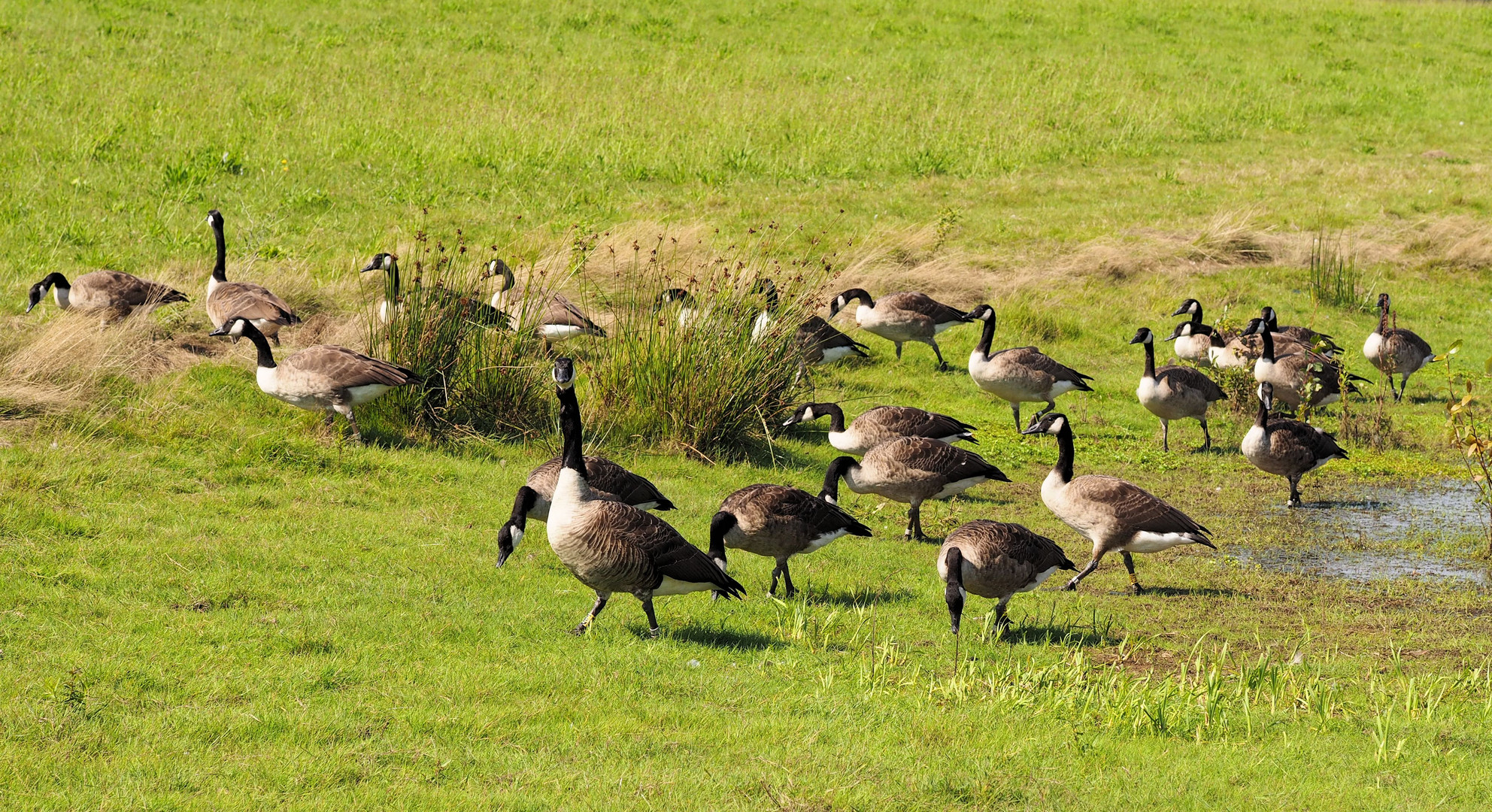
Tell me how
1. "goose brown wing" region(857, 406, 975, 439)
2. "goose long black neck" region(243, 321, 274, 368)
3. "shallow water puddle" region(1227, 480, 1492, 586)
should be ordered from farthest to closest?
"goose brown wing" region(857, 406, 975, 439) → "goose long black neck" region(243, 321, 274, 368) → "shallow water puddle" region(1227, 480, 1492, 586)

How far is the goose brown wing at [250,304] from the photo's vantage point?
1588cm

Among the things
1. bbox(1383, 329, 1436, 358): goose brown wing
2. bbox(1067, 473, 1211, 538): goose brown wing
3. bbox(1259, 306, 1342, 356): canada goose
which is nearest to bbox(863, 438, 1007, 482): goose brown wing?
bbox(1067, 473, 1211, 538): goose brown wing

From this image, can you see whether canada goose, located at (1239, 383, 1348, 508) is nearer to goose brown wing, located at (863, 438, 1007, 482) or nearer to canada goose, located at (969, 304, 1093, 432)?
canada goose, located at (969, 304, 1093, 432)

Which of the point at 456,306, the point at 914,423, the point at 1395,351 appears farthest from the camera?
the point at 1395,351

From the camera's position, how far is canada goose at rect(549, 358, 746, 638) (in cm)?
859

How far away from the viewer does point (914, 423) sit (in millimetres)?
14031

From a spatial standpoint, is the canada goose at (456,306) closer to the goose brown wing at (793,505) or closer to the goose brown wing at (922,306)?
the goose brown wing at (793,505)

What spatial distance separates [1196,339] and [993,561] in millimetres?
11410

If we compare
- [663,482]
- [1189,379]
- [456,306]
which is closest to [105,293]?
[456,306]

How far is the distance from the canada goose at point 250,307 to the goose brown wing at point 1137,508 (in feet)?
32.7

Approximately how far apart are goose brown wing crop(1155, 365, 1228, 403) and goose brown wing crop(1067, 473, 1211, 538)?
5.00m

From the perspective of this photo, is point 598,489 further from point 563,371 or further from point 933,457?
point 933,457

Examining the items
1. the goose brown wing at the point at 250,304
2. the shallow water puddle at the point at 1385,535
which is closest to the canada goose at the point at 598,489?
the shallow water puddle at the point at 1385,535

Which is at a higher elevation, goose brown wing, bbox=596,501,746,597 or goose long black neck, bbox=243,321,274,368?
goose long black neck, bbox=243,321,274,368
